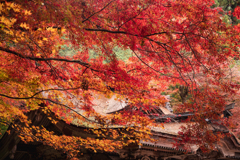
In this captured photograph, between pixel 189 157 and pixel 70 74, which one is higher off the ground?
pixel 70 74

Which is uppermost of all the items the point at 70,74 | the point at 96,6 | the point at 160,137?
the point at 96,6

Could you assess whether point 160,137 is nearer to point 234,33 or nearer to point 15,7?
point 234,33

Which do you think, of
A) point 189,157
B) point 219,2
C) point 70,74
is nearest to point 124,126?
point 70,74

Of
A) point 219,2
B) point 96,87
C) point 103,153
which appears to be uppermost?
point 219,2

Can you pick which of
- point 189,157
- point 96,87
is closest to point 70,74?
point 96,87

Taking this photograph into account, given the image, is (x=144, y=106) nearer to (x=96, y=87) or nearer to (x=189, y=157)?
(x=96, y=87)

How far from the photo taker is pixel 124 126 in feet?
19.5

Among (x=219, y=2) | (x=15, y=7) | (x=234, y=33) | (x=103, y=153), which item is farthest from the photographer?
(x=219, y=2)

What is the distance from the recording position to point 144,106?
272 inches

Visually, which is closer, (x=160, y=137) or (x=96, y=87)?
(x=96, y=87)

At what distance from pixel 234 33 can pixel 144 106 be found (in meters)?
4.12

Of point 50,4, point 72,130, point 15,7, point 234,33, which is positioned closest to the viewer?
point 15,7

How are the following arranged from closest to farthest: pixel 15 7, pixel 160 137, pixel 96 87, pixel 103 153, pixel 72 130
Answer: pixel 15 7, pixel 96 87, pixel 160 137, pixel 72 130, pixel 103 153

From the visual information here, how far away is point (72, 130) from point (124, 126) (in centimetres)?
271
